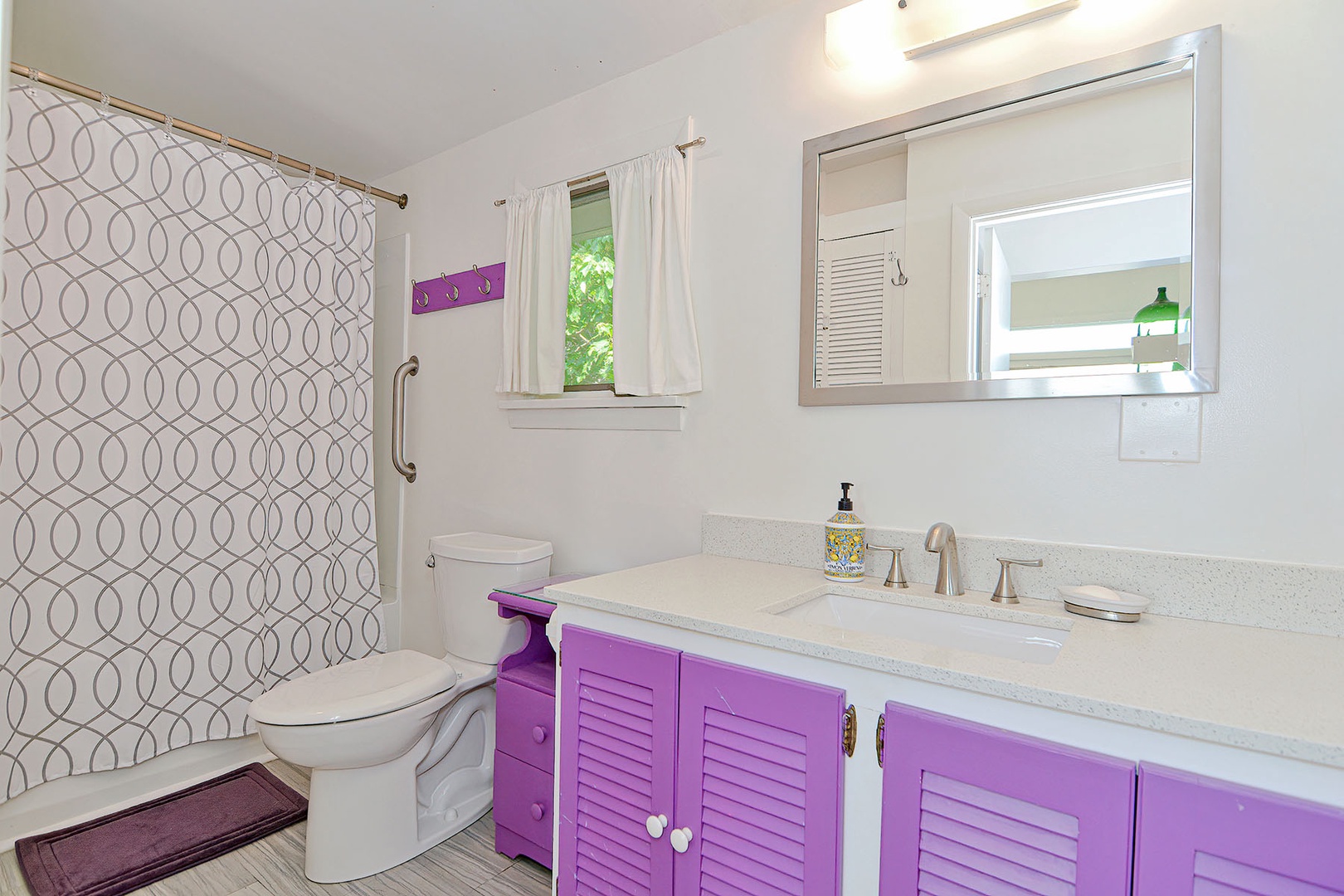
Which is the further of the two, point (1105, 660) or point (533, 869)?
point (533, 869)

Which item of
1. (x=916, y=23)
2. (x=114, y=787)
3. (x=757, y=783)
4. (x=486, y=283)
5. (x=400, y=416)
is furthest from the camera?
(x=400, y=416)

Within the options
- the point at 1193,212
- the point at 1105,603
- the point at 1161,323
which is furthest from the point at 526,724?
the point at 1193,212

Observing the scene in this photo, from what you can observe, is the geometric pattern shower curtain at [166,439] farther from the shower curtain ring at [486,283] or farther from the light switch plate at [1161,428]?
the light switch plate at [1161,428]

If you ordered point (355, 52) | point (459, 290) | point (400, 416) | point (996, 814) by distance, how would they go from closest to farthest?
point (996, 814)
point (355, 52)
point (459, 290)
point (400, 416)

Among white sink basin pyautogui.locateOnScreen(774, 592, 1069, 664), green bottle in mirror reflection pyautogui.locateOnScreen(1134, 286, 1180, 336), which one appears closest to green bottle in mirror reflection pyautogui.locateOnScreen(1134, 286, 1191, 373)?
green bottle in mirror reflection pyautogui.locateOnScreen(1134, 286, 1180, 336)

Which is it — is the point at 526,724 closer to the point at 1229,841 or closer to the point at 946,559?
the point at 946,559

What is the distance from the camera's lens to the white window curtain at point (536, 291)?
2213 mm

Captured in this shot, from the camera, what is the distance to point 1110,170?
1.33 m

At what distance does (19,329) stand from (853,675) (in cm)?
230

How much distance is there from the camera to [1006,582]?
54.0 inches

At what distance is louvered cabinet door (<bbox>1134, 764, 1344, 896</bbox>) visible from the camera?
2.37 ft

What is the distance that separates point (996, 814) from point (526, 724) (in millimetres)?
1294

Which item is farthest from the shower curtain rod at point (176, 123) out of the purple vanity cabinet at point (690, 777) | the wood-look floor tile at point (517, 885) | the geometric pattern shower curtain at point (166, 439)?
the wood-look floor tile at point (517, 885)

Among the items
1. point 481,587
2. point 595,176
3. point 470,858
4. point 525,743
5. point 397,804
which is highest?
point 595,176
